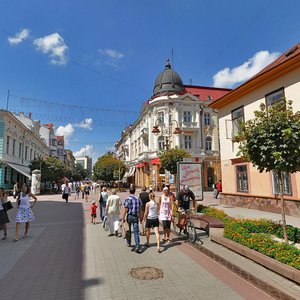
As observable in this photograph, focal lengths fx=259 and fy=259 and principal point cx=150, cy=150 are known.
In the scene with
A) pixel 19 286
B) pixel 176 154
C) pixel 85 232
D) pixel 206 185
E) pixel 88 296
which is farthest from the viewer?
pixel 206 185

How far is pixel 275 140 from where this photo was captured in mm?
6824

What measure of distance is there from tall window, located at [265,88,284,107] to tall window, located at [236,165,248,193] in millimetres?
4143

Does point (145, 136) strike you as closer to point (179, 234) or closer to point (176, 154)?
point (176, 154)

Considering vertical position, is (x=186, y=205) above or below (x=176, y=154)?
below

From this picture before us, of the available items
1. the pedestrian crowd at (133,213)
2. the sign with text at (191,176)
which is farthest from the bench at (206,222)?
the sign with text at (191,176)

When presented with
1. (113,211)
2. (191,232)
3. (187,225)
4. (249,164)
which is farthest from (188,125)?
(191,232)

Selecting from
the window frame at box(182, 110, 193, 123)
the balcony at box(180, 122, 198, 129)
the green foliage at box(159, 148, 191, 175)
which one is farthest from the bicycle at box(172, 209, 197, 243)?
the window frame at box(182, 110, 193, 123)

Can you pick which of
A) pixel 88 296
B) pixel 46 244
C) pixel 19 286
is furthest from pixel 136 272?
pixel 46 244

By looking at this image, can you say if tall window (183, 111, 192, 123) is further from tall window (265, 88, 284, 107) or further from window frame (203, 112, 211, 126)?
tall window (265, 88, 284, 107)

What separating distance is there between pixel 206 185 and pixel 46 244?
33.9 meters

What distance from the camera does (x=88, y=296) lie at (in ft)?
14.4

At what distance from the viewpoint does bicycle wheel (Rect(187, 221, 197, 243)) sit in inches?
318

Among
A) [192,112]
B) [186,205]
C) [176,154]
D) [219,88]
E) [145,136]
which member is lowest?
[186,205]

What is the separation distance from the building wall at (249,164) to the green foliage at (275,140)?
4.44 metres
